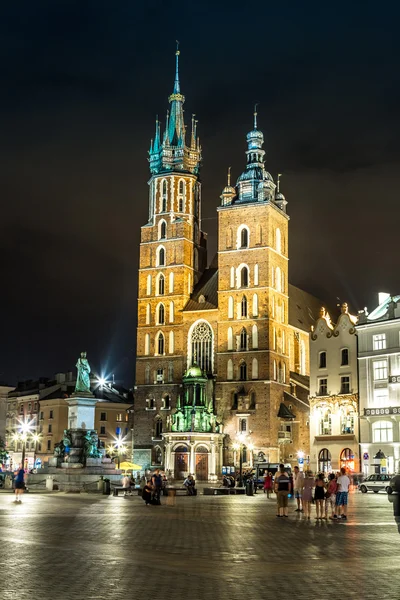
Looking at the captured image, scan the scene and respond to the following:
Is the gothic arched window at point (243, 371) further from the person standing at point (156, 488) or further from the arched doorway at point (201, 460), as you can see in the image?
the person standing at point (156, 488)

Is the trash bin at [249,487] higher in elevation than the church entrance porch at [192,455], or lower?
lower

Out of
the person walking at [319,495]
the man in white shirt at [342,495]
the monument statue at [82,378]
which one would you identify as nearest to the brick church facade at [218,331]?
the monument statue at [82,378]

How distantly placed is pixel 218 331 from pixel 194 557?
69166mm

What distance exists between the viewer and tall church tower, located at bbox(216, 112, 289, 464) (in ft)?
263

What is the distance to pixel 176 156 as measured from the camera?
305ft

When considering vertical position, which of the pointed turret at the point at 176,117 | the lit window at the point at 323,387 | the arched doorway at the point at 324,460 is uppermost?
the pointed turret at the point at 176,117

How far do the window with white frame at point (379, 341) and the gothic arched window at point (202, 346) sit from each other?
24849 mm

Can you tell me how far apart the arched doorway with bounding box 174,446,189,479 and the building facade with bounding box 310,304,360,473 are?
1449 cm

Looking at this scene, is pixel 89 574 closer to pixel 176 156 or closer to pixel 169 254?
pixel 169 254

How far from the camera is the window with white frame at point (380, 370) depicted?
2422 inches

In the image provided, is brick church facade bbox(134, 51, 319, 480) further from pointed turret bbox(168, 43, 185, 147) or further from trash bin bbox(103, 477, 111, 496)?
trash bin bbox(103, 477, 111, 496)

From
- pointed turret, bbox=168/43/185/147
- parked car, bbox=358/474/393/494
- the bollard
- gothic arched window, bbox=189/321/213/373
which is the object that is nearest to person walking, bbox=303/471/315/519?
the bollard

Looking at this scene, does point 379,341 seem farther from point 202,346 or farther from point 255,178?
point 255,178

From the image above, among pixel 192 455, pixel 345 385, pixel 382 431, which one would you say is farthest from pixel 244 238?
pixel 382 431
